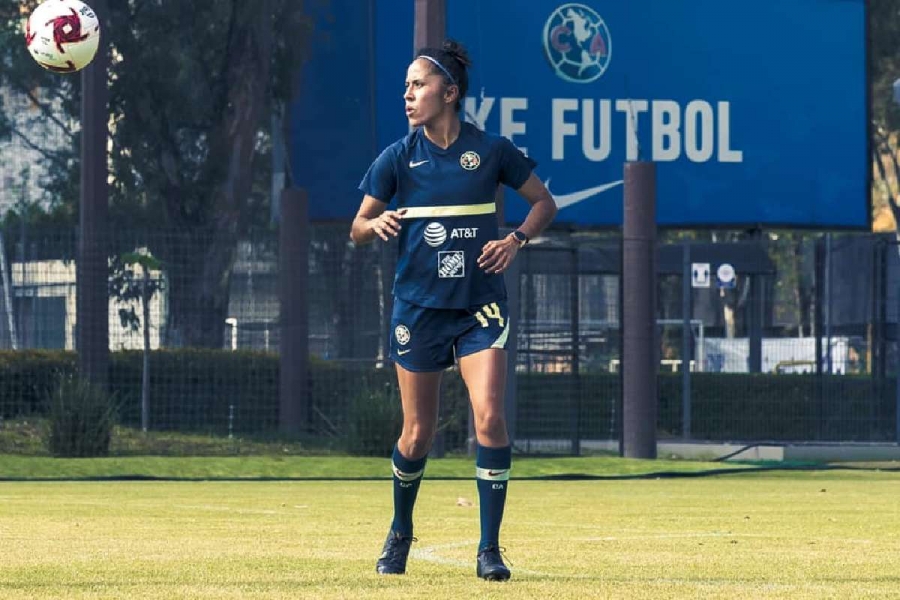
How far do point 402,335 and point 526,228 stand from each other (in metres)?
0.70

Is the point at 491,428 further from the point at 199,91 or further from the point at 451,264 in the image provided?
the point at 199,91

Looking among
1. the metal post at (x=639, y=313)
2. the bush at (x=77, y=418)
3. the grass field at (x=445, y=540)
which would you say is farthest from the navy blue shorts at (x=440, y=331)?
the metal post at (x=639, y=313)

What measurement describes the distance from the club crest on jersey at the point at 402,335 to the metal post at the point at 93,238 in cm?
1300

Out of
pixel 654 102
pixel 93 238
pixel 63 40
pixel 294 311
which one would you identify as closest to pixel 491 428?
pixel 63 40

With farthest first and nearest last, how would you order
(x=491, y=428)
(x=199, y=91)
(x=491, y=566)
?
(x=199, y=91), (x=491, y=428), (x=491, y=566)

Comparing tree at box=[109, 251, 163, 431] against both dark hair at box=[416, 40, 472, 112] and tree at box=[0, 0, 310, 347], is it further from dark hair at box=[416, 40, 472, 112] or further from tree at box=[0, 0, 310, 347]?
dark hair at box=[416, 40, 472, 112]

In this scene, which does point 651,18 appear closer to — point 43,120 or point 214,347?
point 214,347

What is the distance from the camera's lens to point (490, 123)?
29.1 m

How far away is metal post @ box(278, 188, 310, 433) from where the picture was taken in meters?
21.7

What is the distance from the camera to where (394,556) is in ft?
25.7

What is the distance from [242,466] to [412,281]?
11.5 m

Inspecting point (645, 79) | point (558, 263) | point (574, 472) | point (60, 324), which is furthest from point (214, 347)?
point (645, 79)

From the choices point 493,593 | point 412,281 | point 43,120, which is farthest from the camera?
point 43,120

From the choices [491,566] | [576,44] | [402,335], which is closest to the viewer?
[491,566]
